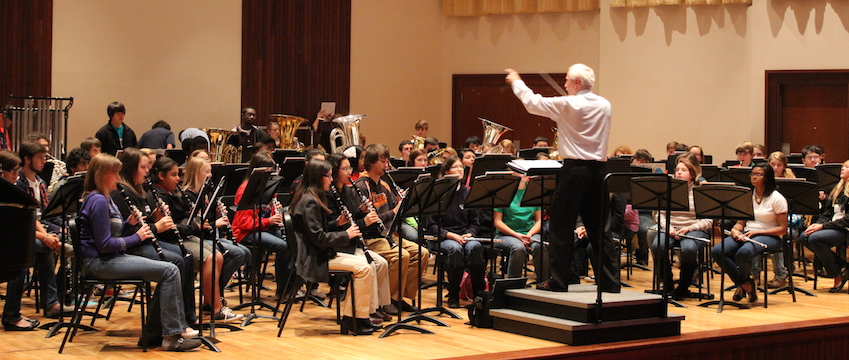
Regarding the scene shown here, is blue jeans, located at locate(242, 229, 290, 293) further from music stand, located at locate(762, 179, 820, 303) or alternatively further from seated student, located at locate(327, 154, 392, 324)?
music stand, located at locate(762, 179, 820, 303)

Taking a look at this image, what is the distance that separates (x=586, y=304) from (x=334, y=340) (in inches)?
59.5

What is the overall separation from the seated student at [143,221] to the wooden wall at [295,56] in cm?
723

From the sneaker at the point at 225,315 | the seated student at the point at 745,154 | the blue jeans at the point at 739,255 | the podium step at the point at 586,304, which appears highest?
the seated student at the point at 745,154

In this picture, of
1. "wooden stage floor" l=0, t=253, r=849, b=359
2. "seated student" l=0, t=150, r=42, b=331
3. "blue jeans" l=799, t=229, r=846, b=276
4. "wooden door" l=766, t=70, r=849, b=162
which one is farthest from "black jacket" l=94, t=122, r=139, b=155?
"wooden door" l=766, t=70, r=849, b=162

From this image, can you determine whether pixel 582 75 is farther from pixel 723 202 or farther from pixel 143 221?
pixel 143 221

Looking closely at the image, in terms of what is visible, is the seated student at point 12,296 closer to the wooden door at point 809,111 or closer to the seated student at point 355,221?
the seated student at point 355,221

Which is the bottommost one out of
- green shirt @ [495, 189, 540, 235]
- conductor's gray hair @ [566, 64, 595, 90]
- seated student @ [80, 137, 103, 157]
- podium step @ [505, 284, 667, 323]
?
podium step @ [505, 284, 667, 323]

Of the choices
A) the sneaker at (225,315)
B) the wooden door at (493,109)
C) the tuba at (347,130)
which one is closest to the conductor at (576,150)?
the sneaker at (225,315)

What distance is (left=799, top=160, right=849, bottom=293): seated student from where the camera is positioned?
24.6 feet

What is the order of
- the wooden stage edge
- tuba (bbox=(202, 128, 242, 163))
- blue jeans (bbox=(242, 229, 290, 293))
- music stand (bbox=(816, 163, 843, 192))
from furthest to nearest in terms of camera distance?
tuba (bbox=(202, 128, 242, 163))
music stand (bbox=(816, 163, 843, 192))
blue jeans (bbox=(242, 229, 290, 293))
the wooden stage edge

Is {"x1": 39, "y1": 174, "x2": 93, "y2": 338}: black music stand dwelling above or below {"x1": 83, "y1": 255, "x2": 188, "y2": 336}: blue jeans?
above

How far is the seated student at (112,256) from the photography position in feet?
15.9

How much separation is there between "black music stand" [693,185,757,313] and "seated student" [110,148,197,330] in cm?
360

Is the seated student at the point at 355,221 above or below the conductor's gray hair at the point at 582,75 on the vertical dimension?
below
